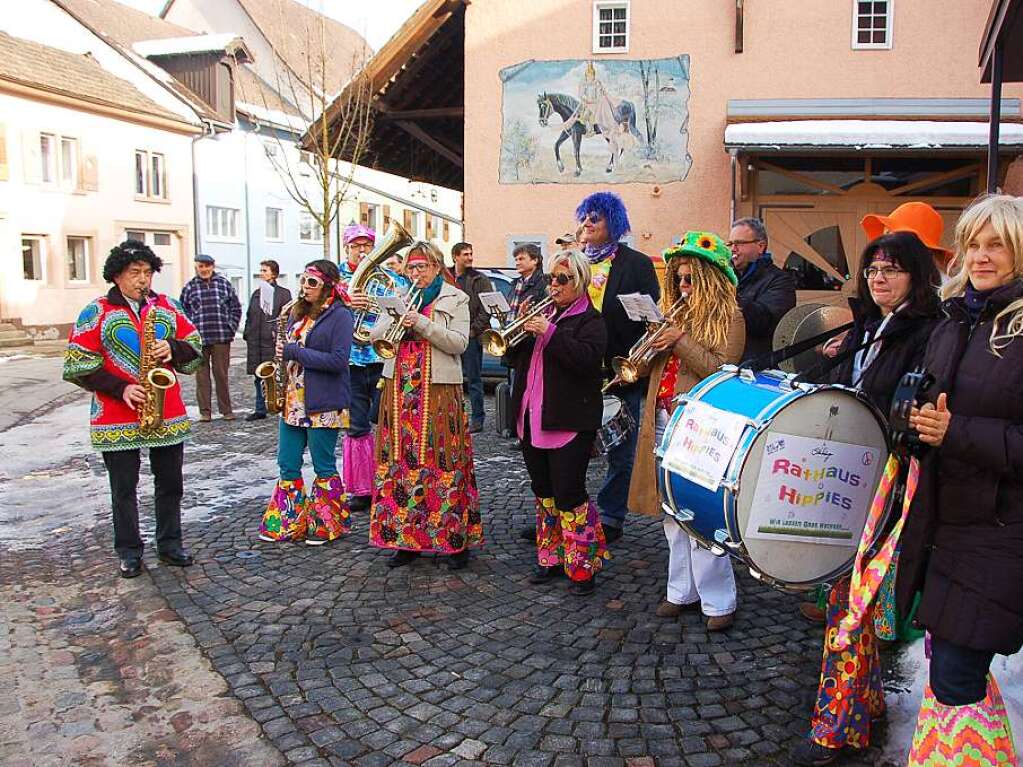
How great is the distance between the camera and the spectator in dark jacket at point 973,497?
2.35 meters

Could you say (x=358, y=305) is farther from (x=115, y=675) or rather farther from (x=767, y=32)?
(x=767, y=32)

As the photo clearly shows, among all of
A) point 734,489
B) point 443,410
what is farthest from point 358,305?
point 734,489

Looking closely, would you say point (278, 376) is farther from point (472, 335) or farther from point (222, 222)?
point (222, 222)

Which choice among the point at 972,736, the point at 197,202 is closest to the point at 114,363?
the point at 972,736

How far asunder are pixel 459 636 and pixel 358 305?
2.25m

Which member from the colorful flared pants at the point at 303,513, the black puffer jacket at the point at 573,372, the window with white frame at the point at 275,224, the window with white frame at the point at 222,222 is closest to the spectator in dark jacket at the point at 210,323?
the colorful flared pants at the point at 303,513

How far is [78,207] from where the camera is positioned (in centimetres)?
2423

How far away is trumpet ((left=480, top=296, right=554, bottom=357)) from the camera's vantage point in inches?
179

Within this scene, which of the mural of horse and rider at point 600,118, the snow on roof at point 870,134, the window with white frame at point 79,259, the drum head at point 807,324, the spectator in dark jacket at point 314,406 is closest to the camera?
the drum head at point 807,324

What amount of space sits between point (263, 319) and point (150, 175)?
1857 centimetres

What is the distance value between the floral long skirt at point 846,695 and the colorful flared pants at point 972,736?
18.3 inches

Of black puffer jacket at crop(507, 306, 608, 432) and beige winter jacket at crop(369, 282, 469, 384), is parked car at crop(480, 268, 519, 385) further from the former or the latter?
black puffer jacket at crop(507, 306, 608, 432)

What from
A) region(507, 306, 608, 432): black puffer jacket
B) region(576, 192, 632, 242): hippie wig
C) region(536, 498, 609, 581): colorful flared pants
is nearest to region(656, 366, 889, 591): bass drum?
region(507, 306, 608, 432): black puffer jacket

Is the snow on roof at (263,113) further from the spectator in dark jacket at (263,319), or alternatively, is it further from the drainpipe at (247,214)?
the spectator in dark jacket at (263,319)
